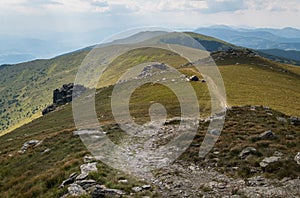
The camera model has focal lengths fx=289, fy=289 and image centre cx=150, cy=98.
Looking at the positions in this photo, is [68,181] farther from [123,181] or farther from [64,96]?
[64,96]

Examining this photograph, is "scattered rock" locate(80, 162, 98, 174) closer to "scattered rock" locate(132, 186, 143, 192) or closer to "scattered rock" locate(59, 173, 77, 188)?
"scattered rock" locate(59, 173, 77, 188)

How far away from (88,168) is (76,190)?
3.92m

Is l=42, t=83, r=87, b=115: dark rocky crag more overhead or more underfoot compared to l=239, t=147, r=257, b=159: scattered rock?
more underfoot

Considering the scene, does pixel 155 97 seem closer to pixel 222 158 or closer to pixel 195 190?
pixel 222 158

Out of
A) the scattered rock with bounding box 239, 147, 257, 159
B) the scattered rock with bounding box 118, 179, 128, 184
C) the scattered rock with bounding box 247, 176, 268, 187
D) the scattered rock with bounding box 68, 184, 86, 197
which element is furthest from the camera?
the scattered rock with bounding box 239, 147, 257, 159

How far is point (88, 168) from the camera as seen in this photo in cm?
2091

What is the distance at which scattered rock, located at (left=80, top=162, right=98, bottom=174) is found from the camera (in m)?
20.3

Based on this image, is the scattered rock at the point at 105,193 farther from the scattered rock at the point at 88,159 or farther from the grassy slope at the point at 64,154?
the scattered rock at the point at 88,159

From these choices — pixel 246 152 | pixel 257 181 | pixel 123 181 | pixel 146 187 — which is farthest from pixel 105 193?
pixel 246 152

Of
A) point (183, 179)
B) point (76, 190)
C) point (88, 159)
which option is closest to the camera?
point (76, 190)

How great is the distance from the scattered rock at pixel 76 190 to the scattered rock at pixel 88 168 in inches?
94.1

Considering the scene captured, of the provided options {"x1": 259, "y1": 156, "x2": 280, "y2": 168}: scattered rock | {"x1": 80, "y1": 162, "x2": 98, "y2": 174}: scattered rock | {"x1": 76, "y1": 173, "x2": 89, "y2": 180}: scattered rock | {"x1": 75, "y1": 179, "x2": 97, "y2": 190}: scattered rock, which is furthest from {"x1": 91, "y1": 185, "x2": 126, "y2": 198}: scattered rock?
{"x1": 259, "y1": 156, "x2": 280, "y2": 168}: scattered rock

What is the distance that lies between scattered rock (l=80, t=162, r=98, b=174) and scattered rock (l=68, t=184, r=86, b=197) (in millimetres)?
2390

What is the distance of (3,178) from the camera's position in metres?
25.6
